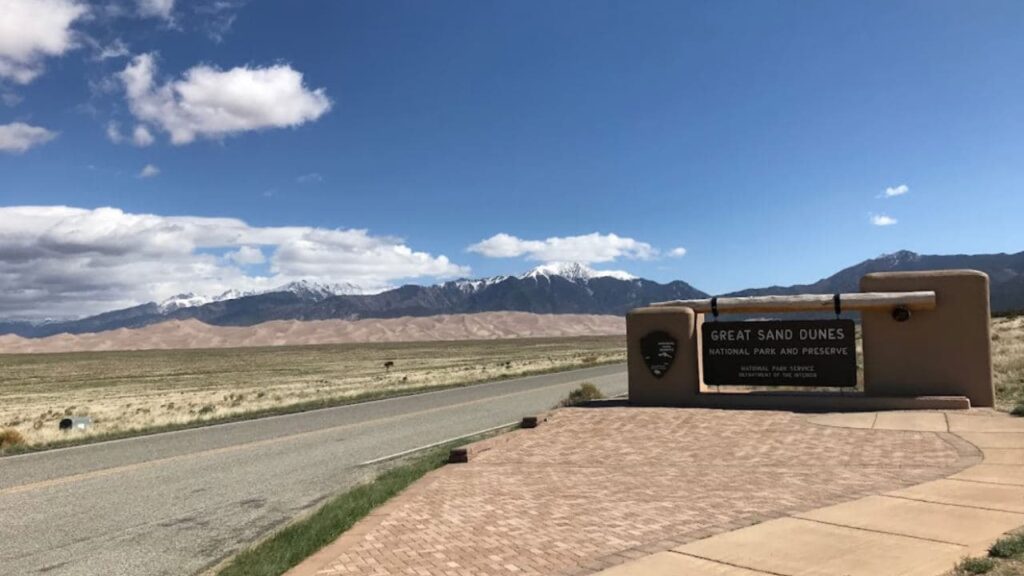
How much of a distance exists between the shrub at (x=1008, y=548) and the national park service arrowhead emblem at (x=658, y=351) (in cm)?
1095

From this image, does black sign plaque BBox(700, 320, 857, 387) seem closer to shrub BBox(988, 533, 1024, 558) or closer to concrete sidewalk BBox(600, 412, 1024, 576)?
concrete sidewalk BBox(600, 412, 1024, 576)

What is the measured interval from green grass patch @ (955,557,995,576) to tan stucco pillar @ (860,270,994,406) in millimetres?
10137

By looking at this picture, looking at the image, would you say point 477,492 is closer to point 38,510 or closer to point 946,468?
point 946,468

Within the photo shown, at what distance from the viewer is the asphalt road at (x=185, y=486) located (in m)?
7.58

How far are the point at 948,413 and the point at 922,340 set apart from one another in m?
1.78

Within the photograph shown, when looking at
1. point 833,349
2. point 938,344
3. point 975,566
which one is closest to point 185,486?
point 975,566

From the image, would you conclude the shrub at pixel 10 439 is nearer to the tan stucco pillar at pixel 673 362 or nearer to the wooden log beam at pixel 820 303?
the tan stucco pillar at pixel 673 362

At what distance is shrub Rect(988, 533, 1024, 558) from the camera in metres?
4.84

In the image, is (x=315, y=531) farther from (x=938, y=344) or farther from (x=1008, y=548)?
(x=938, y=344)

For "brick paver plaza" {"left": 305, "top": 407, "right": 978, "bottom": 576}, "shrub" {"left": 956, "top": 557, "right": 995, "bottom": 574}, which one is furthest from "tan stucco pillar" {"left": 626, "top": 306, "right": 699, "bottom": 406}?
"shrub" {"left": 956, "top": 557, "right": 995, "bottom": 574}

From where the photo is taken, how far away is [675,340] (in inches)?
632

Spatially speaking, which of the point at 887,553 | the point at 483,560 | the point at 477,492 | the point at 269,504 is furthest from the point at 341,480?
the point at 887,553

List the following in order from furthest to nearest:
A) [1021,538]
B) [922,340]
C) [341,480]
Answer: [922,340]
[341,480]
[1021,538]

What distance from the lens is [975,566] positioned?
4.70 metres
